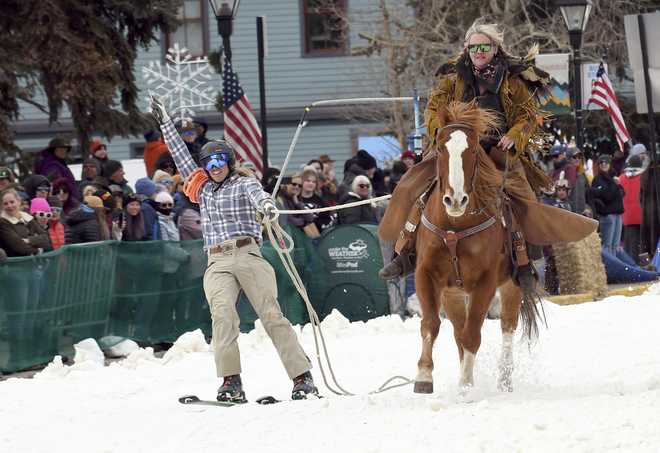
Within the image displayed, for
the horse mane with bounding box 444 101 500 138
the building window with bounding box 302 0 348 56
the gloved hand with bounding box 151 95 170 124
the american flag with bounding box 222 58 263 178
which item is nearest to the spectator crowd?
the american flag with bounding box 222 58 263 178

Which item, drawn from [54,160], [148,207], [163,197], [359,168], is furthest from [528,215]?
[359,168]

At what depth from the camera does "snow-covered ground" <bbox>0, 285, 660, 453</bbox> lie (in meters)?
8.05

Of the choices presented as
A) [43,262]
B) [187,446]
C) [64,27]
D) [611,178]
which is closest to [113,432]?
[187,446]

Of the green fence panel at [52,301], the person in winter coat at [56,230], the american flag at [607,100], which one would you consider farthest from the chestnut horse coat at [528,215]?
the american flag at [607,100]

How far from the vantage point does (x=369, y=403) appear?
968 centimetres

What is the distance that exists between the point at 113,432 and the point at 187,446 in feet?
3.27

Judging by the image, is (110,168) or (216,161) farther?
(110,168)

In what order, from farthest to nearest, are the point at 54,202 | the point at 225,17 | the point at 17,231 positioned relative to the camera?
the point at 225,17 → the point at 54,202 → the point at 17,231

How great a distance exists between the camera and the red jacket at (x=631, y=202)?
80.3 ft

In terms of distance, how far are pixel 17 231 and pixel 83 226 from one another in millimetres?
1252

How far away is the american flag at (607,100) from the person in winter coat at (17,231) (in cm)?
1149

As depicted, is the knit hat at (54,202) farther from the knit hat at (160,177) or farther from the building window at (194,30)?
the building window at (194,30)

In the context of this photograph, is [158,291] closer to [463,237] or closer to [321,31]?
[463,237]

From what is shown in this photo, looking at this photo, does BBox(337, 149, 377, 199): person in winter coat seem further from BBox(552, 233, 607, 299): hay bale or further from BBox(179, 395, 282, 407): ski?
BBox(179, 395, 282, 407): ski
